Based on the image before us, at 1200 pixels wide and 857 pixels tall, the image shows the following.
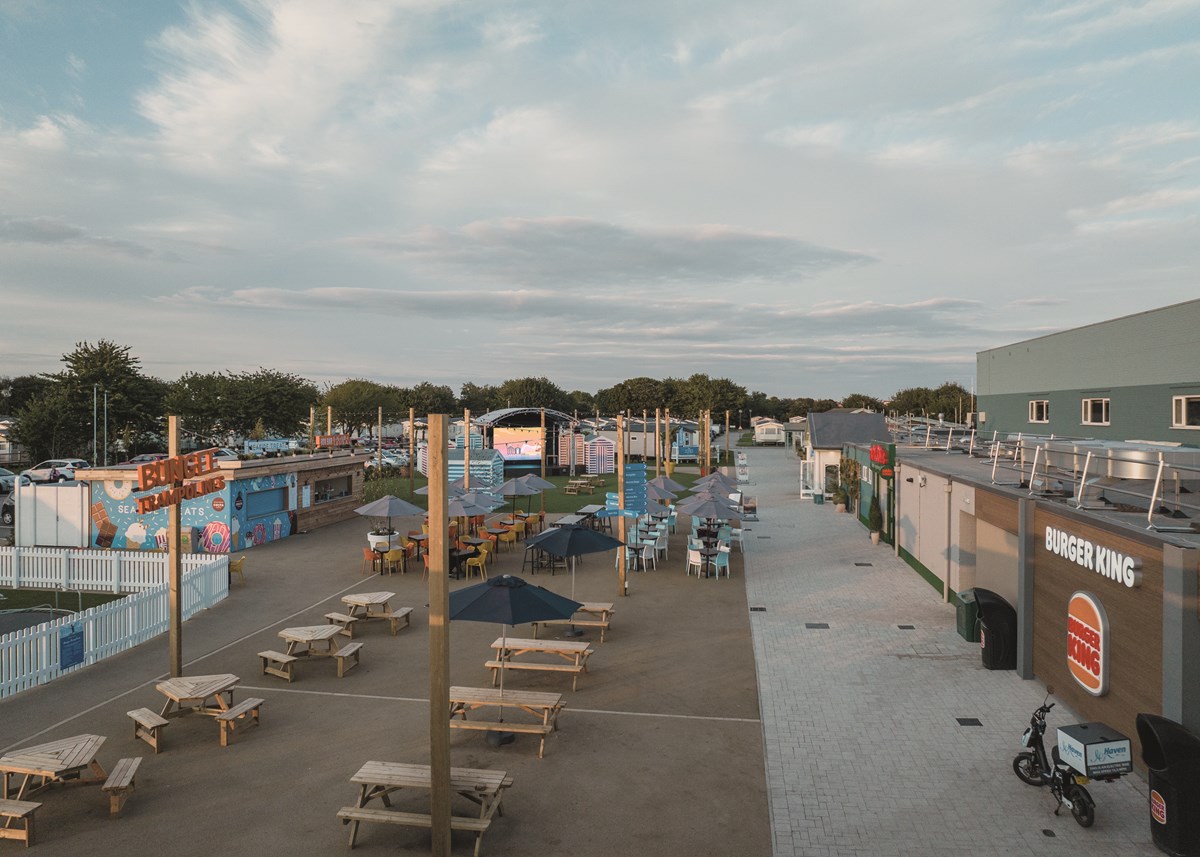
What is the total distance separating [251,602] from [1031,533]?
603 inches

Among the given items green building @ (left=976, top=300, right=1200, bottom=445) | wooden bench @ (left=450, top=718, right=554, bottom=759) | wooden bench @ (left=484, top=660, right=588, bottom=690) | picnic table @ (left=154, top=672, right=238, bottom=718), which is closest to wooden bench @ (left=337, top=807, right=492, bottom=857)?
wooden bench @ (left=450, top=718, right=554, bottom=759)

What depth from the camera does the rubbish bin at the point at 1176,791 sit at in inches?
251

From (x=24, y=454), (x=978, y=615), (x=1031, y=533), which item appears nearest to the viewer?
(x=1031, y=533)

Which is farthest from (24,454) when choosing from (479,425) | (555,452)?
(555,452)

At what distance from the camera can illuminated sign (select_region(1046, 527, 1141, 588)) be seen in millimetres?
8070

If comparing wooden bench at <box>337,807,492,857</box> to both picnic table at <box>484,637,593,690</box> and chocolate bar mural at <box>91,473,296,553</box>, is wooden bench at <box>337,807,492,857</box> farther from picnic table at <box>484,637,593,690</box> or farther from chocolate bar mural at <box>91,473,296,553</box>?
chocolate bar mural at <box>91,473,296,553</box>

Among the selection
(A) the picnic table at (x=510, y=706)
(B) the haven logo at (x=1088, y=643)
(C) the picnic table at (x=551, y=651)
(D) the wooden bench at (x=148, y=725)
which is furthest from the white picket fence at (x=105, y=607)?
(B) the haven logo at (x=1088, y=643)

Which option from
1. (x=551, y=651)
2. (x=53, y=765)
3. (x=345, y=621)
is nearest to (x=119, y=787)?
(x=53, y=765)

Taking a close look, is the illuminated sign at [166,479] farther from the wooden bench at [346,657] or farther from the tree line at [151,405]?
the tree line at [151,405]

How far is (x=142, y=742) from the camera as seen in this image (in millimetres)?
8977

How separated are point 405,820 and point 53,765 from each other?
12.4 feet

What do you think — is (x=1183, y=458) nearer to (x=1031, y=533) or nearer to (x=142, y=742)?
(x=1031, y=533)

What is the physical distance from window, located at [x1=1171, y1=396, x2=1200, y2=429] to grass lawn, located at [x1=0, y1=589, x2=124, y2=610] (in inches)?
1244

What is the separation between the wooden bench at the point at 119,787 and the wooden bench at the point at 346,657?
392 centimetres
